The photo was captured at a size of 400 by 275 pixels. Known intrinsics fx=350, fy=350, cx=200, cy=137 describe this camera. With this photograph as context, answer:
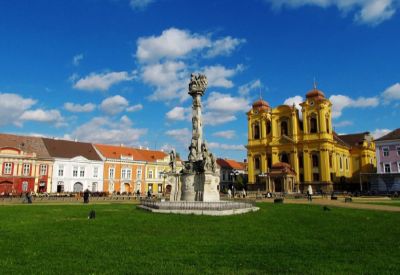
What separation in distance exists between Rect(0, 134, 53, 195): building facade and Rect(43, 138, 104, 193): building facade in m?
1.50

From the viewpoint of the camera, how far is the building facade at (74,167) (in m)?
64.4

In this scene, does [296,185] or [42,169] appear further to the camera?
[296,185]

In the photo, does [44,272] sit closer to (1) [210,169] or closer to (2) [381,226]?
(2) [381,226]

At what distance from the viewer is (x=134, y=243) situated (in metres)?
11.2

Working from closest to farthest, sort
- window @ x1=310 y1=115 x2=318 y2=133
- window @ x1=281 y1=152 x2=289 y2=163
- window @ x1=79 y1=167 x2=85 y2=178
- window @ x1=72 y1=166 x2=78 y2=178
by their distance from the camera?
window @ x1=72 y1=166 x2=78 y2=178 → window @ x1=79 y1=167 x2=85 y2=178 → window @ x1=310 y1=115 x2=318 y2=133 → window @ x1=281 y1=152 x2=289 y2=163

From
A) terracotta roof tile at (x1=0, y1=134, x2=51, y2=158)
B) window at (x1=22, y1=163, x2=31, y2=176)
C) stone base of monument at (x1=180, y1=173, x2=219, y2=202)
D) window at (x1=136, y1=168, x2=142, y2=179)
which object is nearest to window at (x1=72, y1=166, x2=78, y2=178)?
terracotta roof tile at (x1=0, y1=134, x2=51, y2=158)

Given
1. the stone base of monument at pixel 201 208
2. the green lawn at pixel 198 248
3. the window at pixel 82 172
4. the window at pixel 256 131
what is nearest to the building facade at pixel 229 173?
the window at pixel 256 131

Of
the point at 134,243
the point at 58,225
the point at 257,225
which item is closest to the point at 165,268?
the point at 134,243

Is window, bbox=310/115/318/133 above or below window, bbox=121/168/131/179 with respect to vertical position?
above

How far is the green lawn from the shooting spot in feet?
26.8

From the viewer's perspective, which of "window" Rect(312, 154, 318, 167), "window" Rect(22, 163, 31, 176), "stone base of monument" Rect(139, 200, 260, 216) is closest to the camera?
"stone base of monument" Rect(139, 200, 260, 216)

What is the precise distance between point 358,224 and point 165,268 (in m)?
11.7

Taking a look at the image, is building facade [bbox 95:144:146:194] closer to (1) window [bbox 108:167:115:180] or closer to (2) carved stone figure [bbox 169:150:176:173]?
(1) window [bbox 108:167:115:180]

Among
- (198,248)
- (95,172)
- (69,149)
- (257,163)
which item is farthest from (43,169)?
(198,248)
